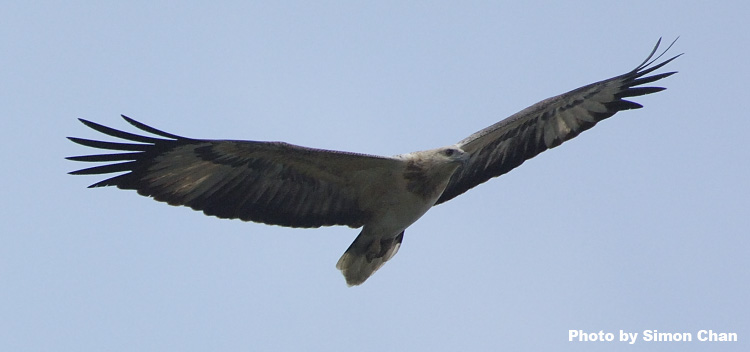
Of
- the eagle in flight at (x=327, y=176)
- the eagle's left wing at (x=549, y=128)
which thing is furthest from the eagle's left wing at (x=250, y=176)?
the eagle's left wing at (x=549, y=128)

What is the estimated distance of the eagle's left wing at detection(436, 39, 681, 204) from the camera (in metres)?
11.9

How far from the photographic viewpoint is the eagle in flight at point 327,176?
10.1 m

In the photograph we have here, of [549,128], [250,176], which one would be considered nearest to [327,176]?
[250,176]

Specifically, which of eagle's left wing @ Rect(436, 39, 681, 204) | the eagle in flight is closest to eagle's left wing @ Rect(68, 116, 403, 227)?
the eagle in flight

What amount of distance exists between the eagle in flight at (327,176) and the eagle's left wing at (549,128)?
0.04ft

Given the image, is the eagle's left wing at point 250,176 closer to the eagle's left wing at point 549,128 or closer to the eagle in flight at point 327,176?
the eagle in flight at point 327,176

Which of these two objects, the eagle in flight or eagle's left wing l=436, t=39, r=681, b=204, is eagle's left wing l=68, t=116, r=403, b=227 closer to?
the eagle in flight

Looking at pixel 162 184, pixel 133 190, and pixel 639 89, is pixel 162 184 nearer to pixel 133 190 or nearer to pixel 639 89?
pixel 133 190

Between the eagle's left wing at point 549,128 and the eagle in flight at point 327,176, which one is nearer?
the eagle in flight at point 327,176

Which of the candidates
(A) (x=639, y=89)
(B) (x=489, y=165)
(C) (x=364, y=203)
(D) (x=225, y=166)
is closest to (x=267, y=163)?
(D) (x=225, y=166)

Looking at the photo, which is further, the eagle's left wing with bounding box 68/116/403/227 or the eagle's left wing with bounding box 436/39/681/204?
the eagle's left wing with bounding box 436/39/681/204

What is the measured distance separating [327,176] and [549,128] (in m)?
2.55

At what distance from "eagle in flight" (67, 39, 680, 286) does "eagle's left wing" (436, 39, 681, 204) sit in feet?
0.04

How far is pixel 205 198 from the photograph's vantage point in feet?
34.4
